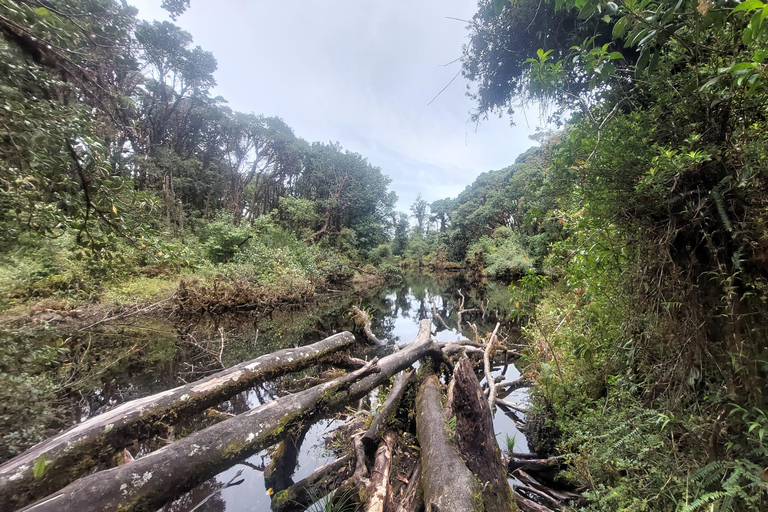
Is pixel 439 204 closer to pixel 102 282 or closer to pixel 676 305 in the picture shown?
pixel 102 282

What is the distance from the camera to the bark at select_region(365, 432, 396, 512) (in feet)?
6.19

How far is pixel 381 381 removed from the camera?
10.1 feet

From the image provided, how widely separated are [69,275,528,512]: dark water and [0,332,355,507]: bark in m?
1.17

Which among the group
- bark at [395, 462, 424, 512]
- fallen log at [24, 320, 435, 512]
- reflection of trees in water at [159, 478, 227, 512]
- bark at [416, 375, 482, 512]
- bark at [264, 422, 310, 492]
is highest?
fallen log at [24, 320, 435, 512]

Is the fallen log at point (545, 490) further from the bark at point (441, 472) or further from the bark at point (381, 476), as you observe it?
the bark at point (381, 476)

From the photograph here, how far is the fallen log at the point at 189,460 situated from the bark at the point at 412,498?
33.4 inches

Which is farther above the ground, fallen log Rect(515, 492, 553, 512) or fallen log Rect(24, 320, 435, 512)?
fallen log Rect(24, 320, 435, 512)

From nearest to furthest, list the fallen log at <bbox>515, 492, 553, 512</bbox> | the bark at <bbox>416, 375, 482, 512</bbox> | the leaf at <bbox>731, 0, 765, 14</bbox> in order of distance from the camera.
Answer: the leaf at <bbox>731, 0, 765, 14</bbox> < the bark at <bbox>416, 375, 482, 512</bbox> < the fallen log at <bbox>515, 492, 553, 512</bbox>

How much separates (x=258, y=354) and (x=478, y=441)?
473cm

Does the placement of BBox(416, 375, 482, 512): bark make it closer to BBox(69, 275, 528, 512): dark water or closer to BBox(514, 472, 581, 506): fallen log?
BBox(514, 472, 581, 506): fallen log

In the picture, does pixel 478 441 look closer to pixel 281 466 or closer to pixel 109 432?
pixel 281 466

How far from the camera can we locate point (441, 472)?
186 centimetres

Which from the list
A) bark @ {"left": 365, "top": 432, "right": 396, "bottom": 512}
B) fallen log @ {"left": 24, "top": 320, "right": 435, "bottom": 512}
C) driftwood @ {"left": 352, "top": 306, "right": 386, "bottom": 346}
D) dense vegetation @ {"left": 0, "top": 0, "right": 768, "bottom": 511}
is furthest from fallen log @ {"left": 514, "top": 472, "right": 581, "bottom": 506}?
driftwood @ {"left": 352, "top": 306, "right": 386, "bottom": 346}

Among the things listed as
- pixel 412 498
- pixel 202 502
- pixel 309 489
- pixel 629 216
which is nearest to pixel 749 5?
pixel 629 216
